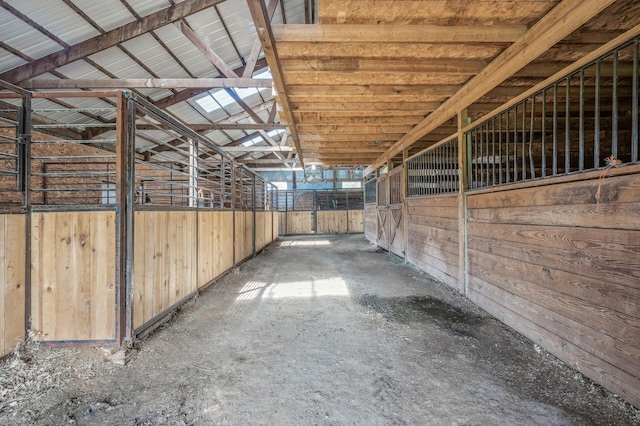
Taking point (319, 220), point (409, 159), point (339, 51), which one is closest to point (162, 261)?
point (339, 51)

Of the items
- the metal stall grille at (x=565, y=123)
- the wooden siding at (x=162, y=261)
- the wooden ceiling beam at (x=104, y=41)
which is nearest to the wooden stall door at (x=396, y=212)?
the metal stall grille at (x=565, y=123)

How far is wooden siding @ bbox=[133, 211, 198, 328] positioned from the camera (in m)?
2.23

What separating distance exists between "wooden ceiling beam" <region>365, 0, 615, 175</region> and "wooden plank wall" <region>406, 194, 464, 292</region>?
1.22 meters

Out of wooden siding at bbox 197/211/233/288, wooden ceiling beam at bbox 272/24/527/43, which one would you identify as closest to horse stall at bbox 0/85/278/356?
wooden siding at bbox 197/211/233/288

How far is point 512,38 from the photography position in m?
2.33

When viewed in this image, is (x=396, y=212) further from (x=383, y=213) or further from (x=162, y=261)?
(x=162, y=261)

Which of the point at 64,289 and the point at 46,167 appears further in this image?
the point at 46,167

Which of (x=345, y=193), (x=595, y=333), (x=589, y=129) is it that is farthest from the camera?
(x=345, y=193)

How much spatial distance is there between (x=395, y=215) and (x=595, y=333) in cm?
456

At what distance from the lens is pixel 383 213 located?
7277mm

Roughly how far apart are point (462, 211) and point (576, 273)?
1572 millimetres

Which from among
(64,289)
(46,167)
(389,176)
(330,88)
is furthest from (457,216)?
(46,167)

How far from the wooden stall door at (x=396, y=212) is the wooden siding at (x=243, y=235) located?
10.5 feet

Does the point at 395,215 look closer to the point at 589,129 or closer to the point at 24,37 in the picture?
the point at 589,129
